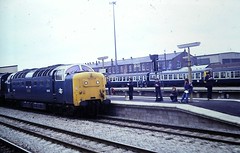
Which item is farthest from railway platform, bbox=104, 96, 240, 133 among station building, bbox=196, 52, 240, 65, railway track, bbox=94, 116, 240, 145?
station building, bbox=196, 52, 240, 65

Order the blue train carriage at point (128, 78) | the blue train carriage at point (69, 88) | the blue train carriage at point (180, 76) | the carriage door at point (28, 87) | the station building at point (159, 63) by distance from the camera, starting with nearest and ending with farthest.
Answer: the blue train carriage at point (69, 88), the carriage door at point (28, 87), the blue train carriage at point (180, 76), the blue train carriage at point (128, 78), the station building at point (159, 63)

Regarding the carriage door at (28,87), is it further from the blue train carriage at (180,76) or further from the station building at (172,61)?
the station building at (172,61)

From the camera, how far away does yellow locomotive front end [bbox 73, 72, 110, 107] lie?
14.3 metres

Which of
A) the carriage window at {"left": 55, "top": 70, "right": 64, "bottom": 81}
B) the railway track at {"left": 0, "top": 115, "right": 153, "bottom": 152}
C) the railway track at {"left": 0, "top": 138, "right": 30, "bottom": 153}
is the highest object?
the carriage window at {"left": 55, "top": 70, "right": 64, "bottom": 81}

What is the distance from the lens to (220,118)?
32.4 ft

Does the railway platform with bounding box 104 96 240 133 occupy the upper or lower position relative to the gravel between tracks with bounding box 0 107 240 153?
upper

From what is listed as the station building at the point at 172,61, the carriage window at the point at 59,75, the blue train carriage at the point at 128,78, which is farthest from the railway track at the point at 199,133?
the station building at the point at 172,61

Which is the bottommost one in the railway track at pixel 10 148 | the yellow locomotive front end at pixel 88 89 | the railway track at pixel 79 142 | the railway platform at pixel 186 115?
the railway track at pixel 10 148

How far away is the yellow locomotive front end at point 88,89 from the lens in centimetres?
1426

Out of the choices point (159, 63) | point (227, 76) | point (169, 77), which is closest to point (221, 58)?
point (159, 63)

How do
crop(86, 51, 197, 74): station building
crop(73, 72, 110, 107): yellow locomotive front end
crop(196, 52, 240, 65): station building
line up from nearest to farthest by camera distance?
crop(73, 72, 110, 107): yellow locomotive front end, crop(86, 51, 197, 74): station building, crop(196, 52, 240, 65): station building

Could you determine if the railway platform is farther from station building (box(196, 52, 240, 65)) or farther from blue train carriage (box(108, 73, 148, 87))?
station building (box(196, 52, 240, 65))

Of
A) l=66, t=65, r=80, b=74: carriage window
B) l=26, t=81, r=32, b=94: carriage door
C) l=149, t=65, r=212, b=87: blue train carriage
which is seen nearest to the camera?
l=66, t=65, r=80, b=74: carriage window

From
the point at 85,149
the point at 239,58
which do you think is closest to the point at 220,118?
the point at 85,149
